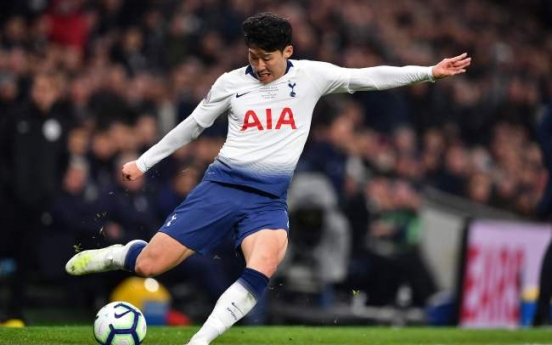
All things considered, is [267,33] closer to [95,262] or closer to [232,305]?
[232,305]

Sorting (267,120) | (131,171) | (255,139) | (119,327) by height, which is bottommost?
(119,327)

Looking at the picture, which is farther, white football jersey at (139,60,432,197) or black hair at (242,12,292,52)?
white football jersey at (139,60,432,197)

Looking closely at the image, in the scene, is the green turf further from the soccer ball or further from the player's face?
the player's face

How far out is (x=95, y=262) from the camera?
907cm

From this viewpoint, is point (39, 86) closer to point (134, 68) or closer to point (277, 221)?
point (134, 68)

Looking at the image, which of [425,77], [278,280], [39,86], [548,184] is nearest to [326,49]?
[278,280]

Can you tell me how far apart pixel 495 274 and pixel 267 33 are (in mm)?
7726

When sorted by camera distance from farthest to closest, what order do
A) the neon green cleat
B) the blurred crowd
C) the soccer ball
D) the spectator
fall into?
the blurred crowd, the spectator, the neon green cleat, the soccer ball

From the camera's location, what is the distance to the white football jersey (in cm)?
850

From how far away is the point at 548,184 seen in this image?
39.1 ft

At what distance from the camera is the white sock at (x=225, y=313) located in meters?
7.83

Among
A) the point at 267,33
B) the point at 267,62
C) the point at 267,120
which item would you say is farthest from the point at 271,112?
the point at 267,33

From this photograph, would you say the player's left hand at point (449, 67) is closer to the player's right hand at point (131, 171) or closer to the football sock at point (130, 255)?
the player's right hand at point (131, 171)

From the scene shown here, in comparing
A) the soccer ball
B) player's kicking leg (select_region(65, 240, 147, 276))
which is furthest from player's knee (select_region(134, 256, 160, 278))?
the soccer ball
